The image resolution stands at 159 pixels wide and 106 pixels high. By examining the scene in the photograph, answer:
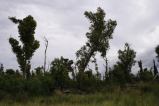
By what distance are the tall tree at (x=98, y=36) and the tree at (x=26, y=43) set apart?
8451 millimetres

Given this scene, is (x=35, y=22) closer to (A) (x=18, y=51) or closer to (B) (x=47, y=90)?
(A) (x=18, y=51)

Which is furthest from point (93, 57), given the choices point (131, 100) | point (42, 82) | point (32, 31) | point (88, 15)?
point (131, 100)

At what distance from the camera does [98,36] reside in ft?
165

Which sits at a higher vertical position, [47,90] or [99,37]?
→ [99,37]

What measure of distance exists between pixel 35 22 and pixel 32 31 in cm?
141

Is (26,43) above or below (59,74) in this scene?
above

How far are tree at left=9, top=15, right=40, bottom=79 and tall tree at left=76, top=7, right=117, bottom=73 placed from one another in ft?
27.7

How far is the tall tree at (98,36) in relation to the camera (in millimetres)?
50812

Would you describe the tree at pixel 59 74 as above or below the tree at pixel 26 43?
below

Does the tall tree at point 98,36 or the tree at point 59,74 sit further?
the tall tree at point 98,36

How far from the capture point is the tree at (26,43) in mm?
47188

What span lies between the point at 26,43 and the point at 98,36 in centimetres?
1100

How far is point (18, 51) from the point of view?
47.7 m

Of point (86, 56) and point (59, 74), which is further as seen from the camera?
point (86, 56)
